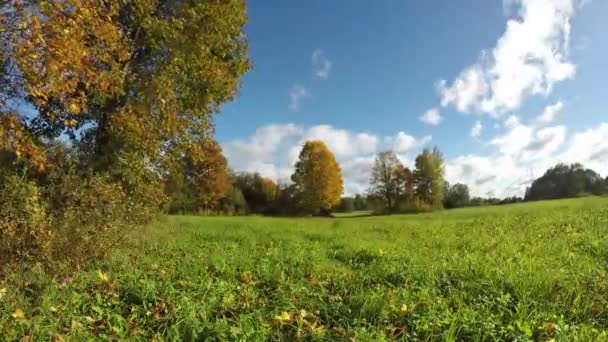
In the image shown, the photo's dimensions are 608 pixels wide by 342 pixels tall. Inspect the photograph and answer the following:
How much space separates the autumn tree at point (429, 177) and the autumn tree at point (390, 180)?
131 centimetres

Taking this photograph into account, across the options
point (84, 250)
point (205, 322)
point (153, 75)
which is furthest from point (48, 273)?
point (153, 75)

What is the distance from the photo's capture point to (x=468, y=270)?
6.36 m

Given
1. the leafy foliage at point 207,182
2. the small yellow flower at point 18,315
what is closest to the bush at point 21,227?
the small yellow flower at point 18,315

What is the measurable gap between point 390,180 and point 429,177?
5416 millimetres

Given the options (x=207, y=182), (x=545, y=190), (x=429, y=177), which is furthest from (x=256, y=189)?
(x=545, y=190)

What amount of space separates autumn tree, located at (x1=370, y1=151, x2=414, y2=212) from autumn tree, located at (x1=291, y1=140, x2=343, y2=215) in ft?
23.3

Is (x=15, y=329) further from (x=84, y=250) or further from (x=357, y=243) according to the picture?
(x=357, y=243)

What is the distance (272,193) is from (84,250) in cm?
5641

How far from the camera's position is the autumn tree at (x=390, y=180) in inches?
2292

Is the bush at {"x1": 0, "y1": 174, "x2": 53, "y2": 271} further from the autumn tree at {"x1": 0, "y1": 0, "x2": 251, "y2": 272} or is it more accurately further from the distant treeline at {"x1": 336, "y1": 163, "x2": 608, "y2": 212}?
the distant treeline at {"x1": 336, "y1": 163, "x2": 608, "y2": 212}

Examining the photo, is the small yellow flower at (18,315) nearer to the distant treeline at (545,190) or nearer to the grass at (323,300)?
the grass at (323,300)

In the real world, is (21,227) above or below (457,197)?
below

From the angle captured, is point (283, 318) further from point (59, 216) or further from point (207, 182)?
point (207, 182)

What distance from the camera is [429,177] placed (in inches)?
2234
